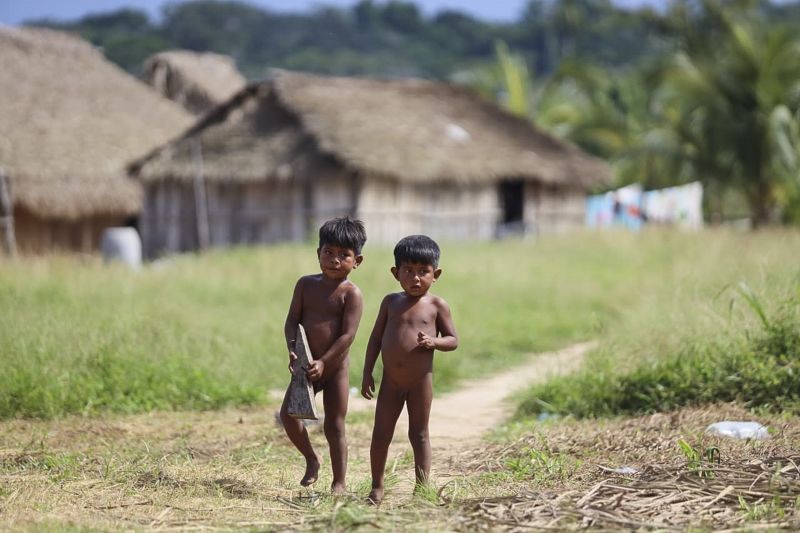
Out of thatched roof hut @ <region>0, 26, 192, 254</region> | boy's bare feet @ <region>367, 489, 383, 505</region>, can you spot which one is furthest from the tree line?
boy's bare feet @ <region>367, 489, 383, 505</region>

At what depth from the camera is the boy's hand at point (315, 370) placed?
440 cm

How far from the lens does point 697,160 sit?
22.7m

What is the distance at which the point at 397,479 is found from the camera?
464cm

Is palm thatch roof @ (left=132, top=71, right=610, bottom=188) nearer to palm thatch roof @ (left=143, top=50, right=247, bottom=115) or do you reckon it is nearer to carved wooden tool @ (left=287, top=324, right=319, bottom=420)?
palm thatch roof @ (left=143, top=50, right=247, bottom=115)

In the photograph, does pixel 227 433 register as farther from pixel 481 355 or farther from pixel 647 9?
pixel 647 9

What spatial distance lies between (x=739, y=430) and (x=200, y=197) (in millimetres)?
18154

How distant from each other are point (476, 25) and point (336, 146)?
45.4 metres

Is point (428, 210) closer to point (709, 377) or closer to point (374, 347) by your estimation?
point (709, 377)

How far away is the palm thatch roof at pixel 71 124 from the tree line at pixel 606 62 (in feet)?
11.0

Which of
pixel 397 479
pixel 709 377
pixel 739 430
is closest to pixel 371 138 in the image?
pixel 709 377

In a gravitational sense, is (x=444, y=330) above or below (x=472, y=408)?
above

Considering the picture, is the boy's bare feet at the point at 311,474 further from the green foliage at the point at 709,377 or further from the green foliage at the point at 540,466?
the green foliage at the point at 709,377

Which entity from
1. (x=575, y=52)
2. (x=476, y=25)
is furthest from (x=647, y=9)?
(x=476, y=25)

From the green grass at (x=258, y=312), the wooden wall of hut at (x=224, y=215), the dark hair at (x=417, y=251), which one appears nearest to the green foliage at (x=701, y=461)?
the dark hair at (x=417, y=251)
